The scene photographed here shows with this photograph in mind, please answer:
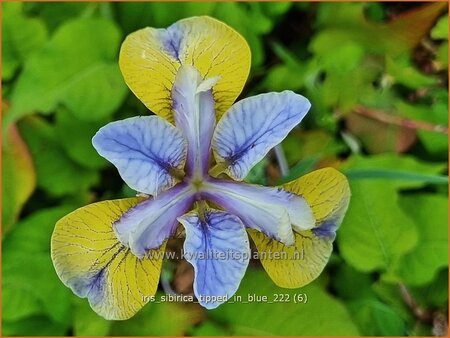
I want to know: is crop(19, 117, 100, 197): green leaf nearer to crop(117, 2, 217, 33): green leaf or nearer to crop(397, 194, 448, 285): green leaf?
crop(117, 2, 217, 33): green leaf

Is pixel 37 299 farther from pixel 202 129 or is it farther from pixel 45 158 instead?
pixel 202 129

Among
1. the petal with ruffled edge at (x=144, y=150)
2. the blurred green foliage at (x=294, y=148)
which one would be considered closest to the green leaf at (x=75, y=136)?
the blurred green foliage at (x=294, y=148)

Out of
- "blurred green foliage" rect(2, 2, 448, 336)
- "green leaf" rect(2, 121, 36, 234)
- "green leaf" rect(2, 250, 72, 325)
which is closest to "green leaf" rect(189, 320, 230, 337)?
"blurred green foliage" rect(2, 2, 448, 336)

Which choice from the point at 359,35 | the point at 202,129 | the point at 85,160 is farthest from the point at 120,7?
the point at 202,129

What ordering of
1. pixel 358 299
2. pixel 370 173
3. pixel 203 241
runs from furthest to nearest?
pixel 358 299 → pixel 370 173 → pixel 203 241

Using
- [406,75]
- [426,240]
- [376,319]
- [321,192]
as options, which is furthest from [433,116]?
[321,192]

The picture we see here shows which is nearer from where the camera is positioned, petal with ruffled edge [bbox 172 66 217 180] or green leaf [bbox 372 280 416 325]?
petal with ruffled edge [bbox 172 66 217 180]

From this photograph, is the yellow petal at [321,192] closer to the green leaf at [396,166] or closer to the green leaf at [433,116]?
the green leaf at [396,166]
